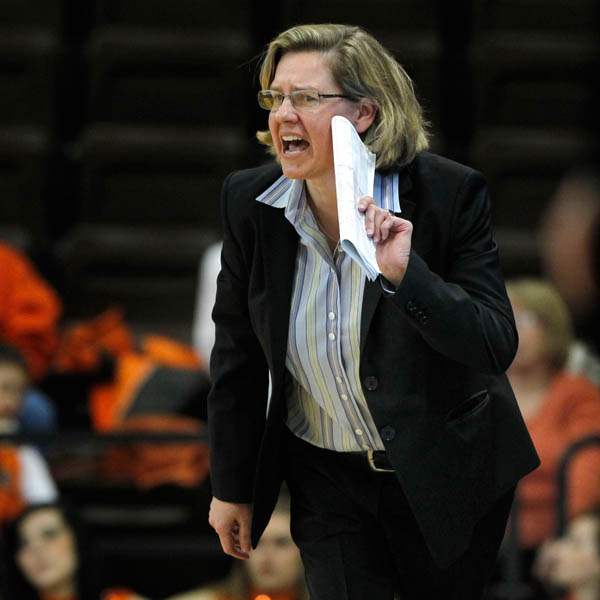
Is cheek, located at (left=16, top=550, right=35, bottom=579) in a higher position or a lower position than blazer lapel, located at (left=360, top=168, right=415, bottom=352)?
lower

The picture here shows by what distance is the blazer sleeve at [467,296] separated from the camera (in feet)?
7.75

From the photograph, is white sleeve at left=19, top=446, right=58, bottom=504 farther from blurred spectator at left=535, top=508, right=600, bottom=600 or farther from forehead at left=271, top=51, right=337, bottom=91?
forehead at left=271, top=51, right=337, bottom=91

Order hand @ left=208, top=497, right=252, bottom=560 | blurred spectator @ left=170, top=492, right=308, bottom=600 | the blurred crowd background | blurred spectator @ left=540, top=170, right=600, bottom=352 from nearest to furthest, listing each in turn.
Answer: hand @ left=208, top=497, right=252, bottom=560
blurred spectator @ left=170, top=492, right=308, bottom=600
blurred spectator @ left=540, top=170, right=600, bottom=352
the blurred crowd background

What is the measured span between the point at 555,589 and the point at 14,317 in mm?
2241

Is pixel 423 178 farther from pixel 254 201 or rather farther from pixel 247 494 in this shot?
pixel 247 494

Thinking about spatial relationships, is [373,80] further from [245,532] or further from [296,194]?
[245,532]

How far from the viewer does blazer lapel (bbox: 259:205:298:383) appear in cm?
260

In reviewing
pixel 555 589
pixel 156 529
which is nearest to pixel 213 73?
pixel 156 529

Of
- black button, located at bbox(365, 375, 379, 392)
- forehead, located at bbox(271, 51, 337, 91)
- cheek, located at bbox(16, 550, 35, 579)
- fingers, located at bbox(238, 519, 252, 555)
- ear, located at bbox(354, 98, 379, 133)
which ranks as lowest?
cheek, located at bbox(16, 550, 35, 579)

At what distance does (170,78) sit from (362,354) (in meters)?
3.97

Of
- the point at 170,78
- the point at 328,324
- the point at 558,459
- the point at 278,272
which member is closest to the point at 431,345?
the point at 328,324

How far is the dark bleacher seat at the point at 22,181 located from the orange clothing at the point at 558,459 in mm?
2444

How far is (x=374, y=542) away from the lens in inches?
106

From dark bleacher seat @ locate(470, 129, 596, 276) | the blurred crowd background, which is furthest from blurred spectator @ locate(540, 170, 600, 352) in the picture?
dark bleacher seat @ locate(470, 129, 596, 276)
